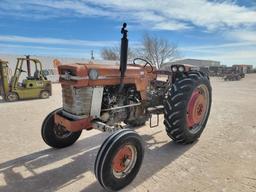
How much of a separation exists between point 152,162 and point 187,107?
4.06 ft

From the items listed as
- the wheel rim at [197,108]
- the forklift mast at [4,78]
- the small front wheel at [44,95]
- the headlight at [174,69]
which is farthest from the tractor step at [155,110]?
the forklift mast at [4,78]

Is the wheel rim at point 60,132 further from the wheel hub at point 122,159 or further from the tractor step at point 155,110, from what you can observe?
the wheel hub at point 122,159

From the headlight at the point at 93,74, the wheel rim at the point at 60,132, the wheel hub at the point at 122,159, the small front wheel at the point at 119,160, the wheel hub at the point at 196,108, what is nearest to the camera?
the small front wheel at the point at 119,160

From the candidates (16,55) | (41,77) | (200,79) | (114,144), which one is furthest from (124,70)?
(16,55)

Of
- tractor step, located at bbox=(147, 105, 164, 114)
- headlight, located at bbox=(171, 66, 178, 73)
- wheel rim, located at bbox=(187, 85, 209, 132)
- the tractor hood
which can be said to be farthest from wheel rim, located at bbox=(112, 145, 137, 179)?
headlight, located at bbox=(171, 66, 178, 73)

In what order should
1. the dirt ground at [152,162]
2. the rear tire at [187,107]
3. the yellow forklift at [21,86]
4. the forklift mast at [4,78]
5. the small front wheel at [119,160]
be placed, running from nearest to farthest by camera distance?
1. the small front wheel at [119,160]
2. the dirt ground at [152,162]
3. the rear tire at [187,107]
4. the forklift mast at [4,78]
5. the yellow forklift at [21,86]

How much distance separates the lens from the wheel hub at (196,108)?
17.4ft

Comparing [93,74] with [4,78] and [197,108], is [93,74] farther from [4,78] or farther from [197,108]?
[4,78]

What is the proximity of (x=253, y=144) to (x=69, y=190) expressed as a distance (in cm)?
371

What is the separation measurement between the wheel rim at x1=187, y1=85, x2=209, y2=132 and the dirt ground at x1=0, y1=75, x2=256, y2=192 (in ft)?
1.20

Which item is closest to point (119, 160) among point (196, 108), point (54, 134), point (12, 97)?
point (54, 134)

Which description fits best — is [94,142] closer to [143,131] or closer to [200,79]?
[143,131]

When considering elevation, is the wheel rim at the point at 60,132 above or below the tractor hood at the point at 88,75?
below

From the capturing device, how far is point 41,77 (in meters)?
12.6
